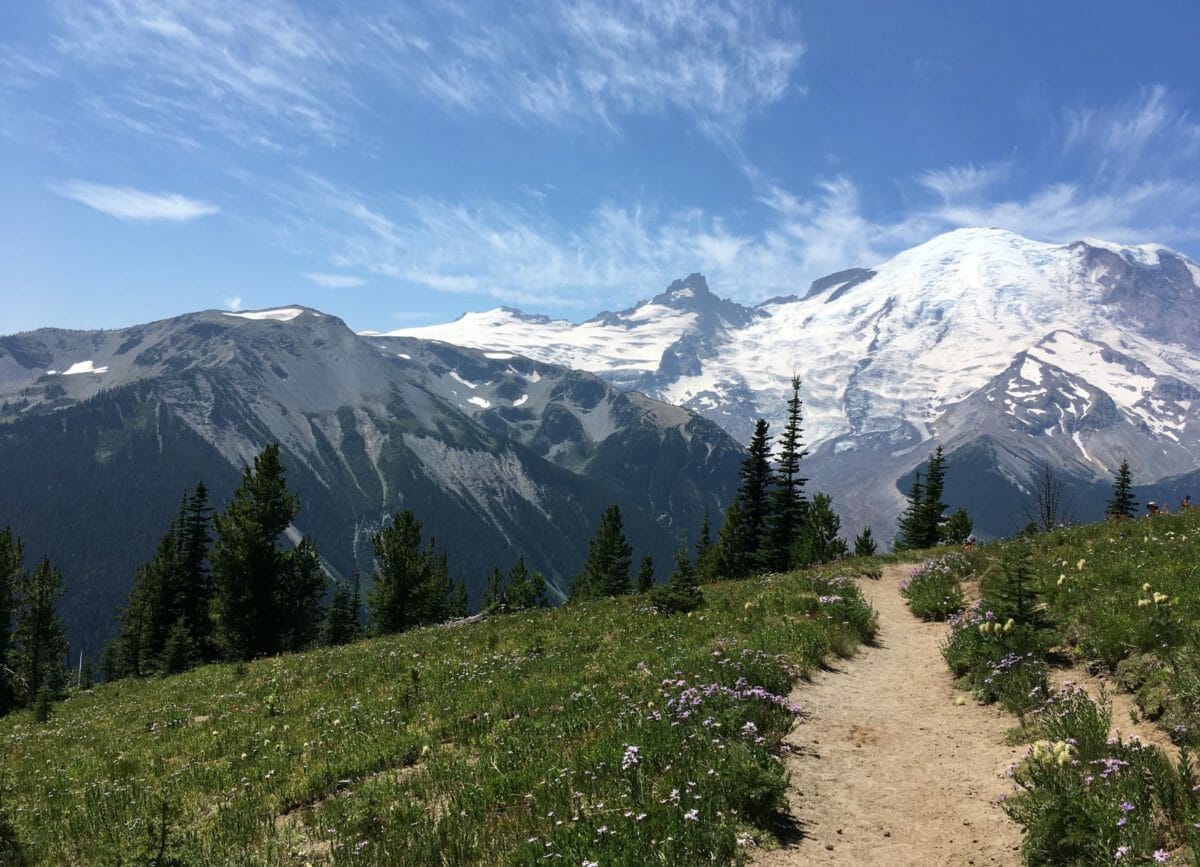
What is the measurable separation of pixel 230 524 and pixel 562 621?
1193 inches

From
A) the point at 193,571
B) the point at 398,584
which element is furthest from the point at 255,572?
the point at 193,571

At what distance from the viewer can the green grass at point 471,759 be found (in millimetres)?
6805

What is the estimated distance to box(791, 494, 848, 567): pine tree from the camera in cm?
5294

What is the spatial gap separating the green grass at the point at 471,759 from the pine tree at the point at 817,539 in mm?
36392

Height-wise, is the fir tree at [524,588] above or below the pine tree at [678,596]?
below

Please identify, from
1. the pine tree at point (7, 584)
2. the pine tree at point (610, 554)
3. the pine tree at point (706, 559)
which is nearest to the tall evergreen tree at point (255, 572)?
the pine tree at point (7, 584)

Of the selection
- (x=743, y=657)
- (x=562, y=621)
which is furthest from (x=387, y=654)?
(x=743, y=657)

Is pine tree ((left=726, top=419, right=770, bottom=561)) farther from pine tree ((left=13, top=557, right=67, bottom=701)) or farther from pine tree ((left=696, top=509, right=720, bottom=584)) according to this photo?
pine tree ((left=13, top=557, right=67, bottom=701))

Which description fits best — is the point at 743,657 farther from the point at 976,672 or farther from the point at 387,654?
the point at 387,654

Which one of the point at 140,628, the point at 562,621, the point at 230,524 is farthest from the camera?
the point at 140,628

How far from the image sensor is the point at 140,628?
65.1 metres

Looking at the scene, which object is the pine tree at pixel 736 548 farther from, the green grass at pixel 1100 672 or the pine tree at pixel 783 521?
the green grass at pixel 1100 672

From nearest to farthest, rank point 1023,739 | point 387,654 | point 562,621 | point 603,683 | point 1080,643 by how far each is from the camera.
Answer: point 1023,739 → point 1080,643 → point 603,683 → point 387,654 → point 562,621

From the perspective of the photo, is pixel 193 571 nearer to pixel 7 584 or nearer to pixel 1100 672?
pixel 7 584
